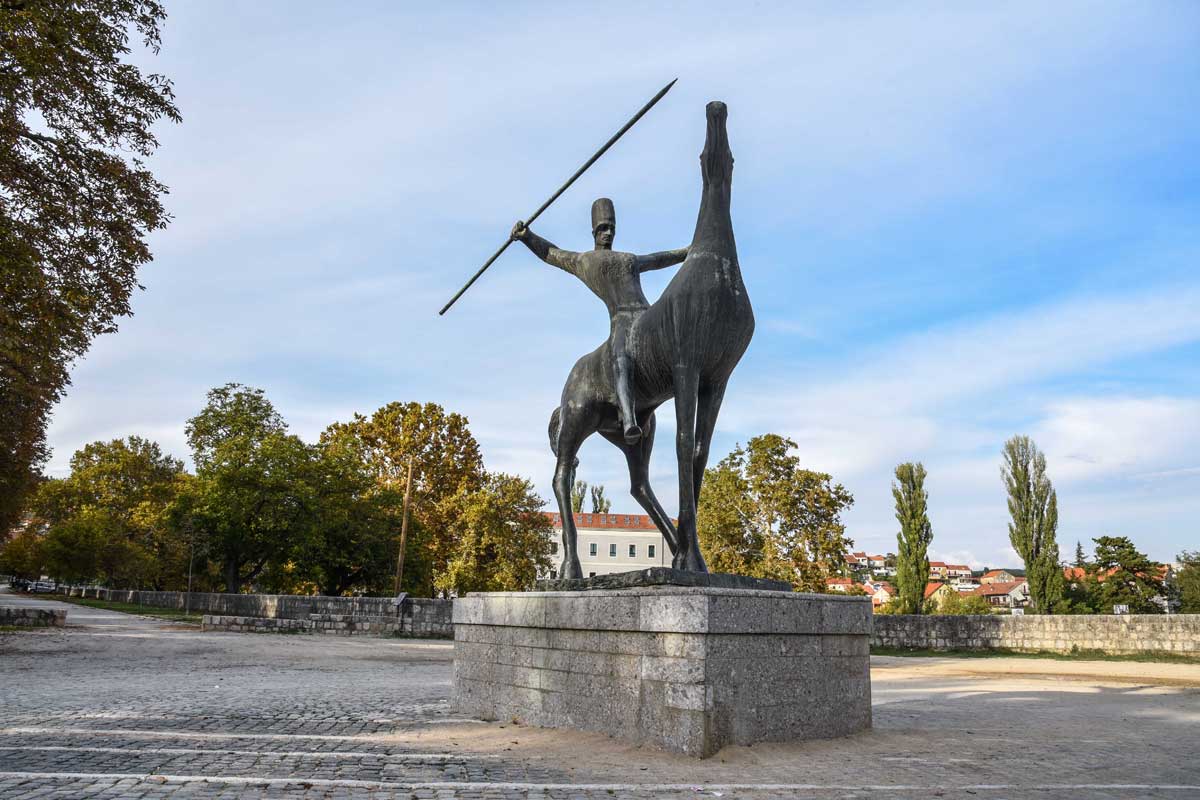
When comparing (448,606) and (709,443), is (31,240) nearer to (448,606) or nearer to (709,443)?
(709,443)

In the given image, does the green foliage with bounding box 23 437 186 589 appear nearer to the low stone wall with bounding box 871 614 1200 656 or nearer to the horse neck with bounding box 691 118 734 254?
the low stone wall with bounding box 871 614 1200 656

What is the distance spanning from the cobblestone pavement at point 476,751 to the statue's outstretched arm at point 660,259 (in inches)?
177

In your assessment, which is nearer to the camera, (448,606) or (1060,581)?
(448,606)

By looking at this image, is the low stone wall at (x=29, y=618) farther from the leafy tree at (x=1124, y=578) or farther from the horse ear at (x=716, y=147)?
the leafy tree at (x=1124, y=578)

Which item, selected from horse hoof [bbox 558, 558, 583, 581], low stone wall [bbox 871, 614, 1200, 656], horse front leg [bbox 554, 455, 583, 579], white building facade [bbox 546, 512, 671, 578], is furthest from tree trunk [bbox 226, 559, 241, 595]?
white building facade [bbox 546, 512, 671, 578]

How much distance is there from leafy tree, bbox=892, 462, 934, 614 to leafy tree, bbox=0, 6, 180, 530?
37587 millimetres

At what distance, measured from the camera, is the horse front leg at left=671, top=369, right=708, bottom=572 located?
24.1ft

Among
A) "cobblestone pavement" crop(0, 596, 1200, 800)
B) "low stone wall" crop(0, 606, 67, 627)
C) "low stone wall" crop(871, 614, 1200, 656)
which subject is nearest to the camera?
"cobblestone pavement" crop(0, 596, 1200, 800)

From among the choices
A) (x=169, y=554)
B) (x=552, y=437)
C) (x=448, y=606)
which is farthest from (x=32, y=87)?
(x=169, y=554)

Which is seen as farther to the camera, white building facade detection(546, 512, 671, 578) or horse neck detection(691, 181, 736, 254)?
white building facade detection(546, 512, 671, 578)

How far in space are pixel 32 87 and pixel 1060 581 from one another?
42635 mm

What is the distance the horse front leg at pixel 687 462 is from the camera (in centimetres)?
733

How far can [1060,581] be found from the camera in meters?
39.2

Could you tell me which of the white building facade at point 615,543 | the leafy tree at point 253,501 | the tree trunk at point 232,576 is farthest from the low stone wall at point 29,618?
the white building facade at point 615,543
